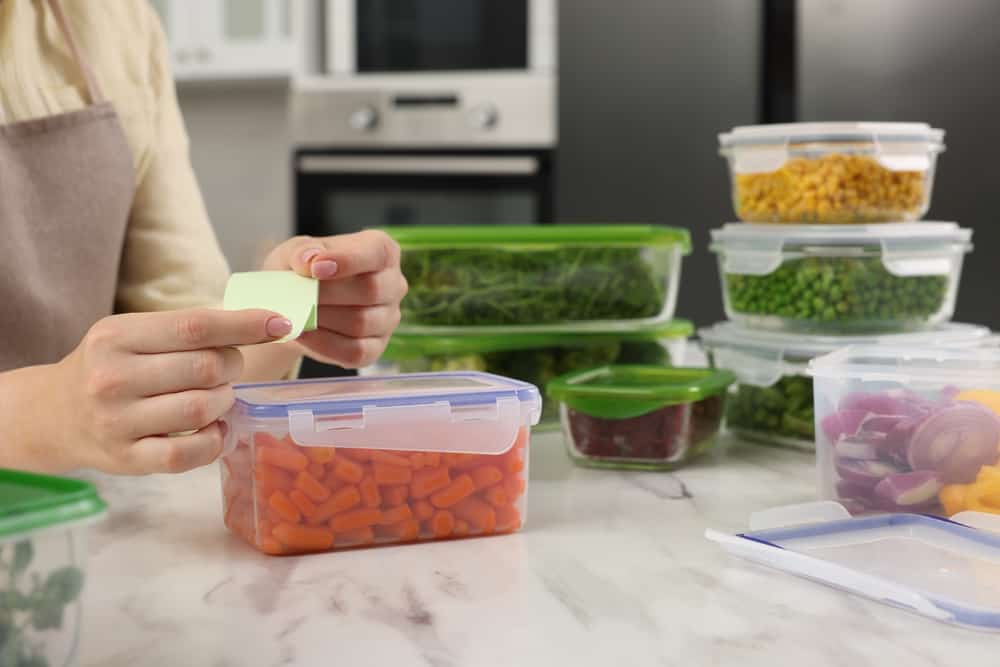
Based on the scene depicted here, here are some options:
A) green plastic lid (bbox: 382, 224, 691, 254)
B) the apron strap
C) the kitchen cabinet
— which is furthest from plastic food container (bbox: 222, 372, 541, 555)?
the kitchen cabinet

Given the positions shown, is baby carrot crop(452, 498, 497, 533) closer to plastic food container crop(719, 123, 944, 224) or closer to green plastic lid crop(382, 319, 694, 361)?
green plastic lid crop(382, 319, 694, 361)

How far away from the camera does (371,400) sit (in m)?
0.82

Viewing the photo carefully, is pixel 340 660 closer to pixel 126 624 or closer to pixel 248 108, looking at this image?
pixel 126 624

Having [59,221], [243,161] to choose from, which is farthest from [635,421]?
[243,161]

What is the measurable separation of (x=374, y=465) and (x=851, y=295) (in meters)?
0.59

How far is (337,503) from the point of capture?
814 millimetres

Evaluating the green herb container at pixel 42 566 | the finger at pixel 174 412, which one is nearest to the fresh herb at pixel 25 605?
the green herb container at pixel 42 566

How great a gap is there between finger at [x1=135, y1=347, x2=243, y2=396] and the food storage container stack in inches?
20.7

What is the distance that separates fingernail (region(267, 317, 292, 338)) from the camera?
78 centimetres

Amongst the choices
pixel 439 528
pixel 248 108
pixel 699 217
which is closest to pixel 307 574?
pixel 439 528

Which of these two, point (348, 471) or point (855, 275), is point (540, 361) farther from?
point (348, 471)

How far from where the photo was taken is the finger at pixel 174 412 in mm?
765

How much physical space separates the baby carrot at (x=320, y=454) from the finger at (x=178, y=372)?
81mm

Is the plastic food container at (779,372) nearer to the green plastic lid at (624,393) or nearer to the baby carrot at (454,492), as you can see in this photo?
the green plastic lid at (624,393)
